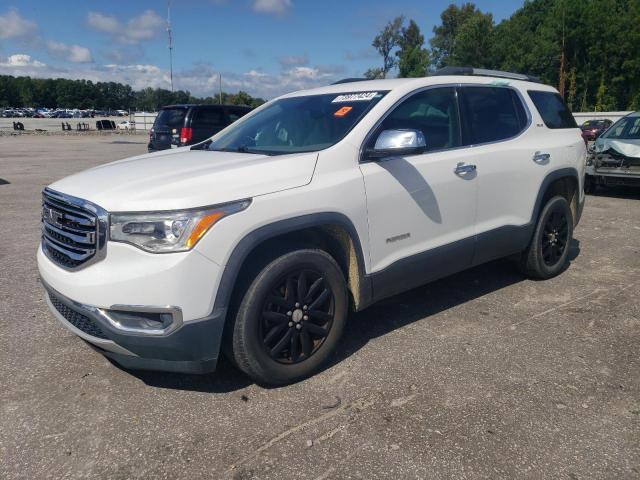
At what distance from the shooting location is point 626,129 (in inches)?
→ 392

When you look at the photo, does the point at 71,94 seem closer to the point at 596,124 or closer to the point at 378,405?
the point at 596,124

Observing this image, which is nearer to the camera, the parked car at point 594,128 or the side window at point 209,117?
the side window at point 209,117

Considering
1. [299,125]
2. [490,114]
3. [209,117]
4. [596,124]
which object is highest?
[596,124]

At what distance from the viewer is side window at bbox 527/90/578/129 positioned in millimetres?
4871

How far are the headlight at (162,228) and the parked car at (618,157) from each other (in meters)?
8.85

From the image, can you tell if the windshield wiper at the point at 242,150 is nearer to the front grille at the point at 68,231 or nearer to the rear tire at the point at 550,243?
the front grille at the point at 68,231

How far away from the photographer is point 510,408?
2920mm

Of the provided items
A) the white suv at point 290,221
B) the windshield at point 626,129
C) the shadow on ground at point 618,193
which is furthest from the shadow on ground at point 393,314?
the shadow on ground at point 618,193

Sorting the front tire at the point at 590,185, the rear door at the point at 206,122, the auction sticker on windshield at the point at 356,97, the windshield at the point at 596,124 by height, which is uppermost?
the windshield at the point at 596,124

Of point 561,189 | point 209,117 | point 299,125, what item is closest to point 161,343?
point 299,125

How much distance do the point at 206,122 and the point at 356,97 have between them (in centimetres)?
1017

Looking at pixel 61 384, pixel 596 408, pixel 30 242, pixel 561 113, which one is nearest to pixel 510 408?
pixel 596 408

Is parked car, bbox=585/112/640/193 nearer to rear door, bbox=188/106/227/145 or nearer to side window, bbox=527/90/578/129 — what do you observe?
side window, bbox=527/90/578/129

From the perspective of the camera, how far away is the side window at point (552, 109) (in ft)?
16.0
